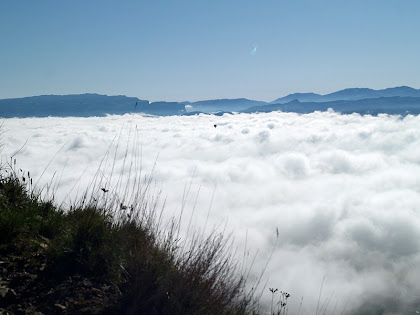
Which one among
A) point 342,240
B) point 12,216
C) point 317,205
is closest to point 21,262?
point 12,216

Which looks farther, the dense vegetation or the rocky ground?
the dense vegetation

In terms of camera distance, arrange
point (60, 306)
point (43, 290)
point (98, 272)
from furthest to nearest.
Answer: point (98, 272)
point (43, 290)
point (60, 306)

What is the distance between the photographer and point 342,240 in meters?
154

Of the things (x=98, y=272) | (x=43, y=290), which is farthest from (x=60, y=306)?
(x=98, y=272)

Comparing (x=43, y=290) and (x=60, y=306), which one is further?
(x=43, y=290)

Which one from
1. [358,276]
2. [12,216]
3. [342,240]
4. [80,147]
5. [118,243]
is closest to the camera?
[12,216]

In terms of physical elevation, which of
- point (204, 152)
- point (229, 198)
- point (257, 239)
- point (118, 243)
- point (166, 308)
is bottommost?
point (257, 239)

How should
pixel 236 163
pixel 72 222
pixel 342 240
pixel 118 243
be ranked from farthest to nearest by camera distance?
pixel 236 163
pixel 342 240
pixel 72 222
pixel 118 243

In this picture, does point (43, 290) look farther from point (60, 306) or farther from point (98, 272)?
point (98, 272)

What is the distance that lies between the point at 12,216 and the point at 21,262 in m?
0.46

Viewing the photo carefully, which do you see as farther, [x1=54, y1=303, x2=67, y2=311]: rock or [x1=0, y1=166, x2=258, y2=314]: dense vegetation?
[x1=0, y1=166, x2=258, y2=314]: dense vegetation

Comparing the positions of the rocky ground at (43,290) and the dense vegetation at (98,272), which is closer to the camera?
the rocky ground at (43,290)

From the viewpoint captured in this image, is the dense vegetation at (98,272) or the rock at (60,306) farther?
the dense vegetation at (98,272)

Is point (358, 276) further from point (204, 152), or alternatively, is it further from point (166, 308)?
point (166, 308)
